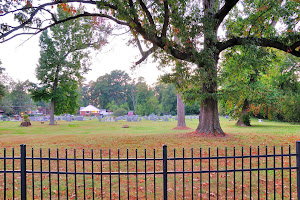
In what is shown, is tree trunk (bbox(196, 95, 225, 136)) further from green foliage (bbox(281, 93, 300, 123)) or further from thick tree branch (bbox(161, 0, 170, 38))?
green foliage (bbox(281, 93, 300, 123))

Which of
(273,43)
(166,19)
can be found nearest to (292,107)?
(273,43)

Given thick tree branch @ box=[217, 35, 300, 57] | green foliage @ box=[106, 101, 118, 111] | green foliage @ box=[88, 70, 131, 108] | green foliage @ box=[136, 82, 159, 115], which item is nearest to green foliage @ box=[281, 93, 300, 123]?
thick tree branch @ box=[217, 35, 300, 57]

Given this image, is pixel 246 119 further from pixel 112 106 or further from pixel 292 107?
pixel 112 106

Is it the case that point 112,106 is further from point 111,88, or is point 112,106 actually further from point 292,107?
point 292,107

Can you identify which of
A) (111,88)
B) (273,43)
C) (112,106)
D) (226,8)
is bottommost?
(112,106)

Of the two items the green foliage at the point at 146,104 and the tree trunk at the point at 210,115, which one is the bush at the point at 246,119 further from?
the green foliage at the point at 146,104

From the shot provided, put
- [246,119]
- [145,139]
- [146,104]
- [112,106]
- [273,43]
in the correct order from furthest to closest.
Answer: [112,106] → [146,104] → [246,119] → [145,139] → [273,43]

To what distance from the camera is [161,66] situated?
14766 millimetres

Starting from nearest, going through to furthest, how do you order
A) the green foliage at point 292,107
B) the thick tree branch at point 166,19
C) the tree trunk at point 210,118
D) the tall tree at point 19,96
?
the thick tree branch at point 166,19 < the tree trunk at point 210,118 < the green foliage at point 292,107 < the tall tree at point 19,96

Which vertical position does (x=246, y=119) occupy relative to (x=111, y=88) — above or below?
below

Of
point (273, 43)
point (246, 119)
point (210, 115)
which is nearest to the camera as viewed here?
point (273, 43)

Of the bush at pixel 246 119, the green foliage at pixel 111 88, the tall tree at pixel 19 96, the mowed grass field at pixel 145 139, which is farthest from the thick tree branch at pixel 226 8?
the green foliage at pixel 111 88

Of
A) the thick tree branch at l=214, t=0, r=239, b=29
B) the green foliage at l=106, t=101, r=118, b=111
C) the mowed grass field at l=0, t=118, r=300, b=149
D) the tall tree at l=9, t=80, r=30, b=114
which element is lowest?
the mowed grass field at l=0, t=118, r=300, b=149

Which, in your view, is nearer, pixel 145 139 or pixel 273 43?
pixel 273 43
